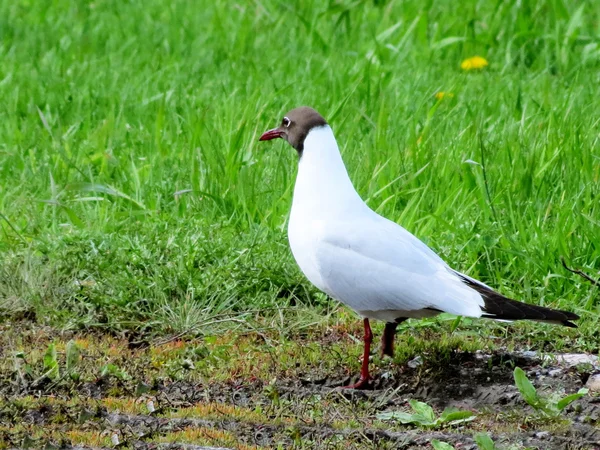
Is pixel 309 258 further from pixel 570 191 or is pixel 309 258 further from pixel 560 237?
pixel 570 191

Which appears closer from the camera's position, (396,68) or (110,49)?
(396,68)

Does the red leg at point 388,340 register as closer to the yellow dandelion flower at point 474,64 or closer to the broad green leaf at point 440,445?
the broad green leaf at point 440,445

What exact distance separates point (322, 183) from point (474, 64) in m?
3.97

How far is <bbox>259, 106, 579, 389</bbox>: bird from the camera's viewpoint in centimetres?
433

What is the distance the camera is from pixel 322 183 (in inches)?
179

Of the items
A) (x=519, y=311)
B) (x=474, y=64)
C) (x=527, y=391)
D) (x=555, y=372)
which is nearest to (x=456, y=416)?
(x=527, y=391)

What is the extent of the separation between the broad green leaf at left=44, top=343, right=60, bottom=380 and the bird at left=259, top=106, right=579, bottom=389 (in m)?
1.01

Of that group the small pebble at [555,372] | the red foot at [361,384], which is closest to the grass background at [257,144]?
the small pebble at [555,372]

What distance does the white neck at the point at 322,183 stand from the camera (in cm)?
454

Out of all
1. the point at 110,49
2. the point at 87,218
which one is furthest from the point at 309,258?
the point at 110,49

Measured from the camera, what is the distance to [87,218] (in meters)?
5.89

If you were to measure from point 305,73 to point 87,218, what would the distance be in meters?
2.58

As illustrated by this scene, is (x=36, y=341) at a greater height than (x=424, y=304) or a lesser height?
lesser

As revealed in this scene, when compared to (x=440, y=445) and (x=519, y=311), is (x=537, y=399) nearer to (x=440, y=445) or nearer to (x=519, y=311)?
(x=519, y=311)
